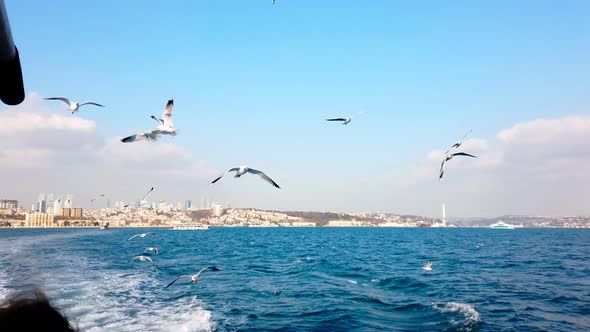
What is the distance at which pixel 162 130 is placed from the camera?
31.2ft

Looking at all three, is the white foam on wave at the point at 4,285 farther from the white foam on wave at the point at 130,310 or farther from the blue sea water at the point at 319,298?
the white foam on wave at the point at 130,310

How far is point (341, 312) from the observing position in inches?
593

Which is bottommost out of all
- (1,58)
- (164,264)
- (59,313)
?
(164,264)

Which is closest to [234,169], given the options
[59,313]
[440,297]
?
[59,313]

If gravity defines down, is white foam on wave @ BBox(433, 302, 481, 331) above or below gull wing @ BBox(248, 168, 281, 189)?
below

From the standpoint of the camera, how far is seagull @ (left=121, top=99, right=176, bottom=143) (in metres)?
8.65

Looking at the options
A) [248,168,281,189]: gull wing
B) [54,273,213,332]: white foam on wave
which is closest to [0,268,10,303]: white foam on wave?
[54,273,213,332]: white foam on wave

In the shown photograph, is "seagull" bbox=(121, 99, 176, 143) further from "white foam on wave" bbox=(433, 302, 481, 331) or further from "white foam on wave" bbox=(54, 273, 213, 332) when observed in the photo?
"white foam on wave" bbox=(433, 302, 481, 331)

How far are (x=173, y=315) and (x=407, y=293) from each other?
33.4ft

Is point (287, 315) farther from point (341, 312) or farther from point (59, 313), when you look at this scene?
point (59, 313)

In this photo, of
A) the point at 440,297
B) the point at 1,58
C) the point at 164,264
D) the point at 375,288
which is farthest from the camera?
the point at 164,264

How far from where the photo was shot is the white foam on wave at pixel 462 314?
42.7 ft

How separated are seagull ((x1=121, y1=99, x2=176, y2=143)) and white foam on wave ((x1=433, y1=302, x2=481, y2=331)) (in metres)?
9.97

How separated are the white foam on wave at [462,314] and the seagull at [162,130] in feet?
32.7
